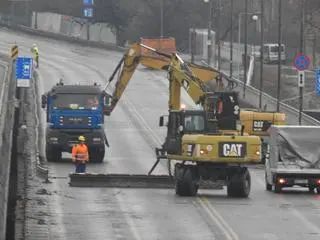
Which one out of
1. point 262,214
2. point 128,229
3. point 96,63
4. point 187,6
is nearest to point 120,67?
point 262,214

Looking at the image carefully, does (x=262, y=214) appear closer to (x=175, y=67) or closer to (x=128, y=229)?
(x=128, y=229)

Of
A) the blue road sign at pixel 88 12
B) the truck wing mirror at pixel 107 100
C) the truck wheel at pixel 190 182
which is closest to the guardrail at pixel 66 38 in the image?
the blue road sign at pixel 88 12

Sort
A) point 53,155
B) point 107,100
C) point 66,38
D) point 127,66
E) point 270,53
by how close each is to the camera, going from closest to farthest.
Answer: point 127,66 → point 107,100 → point 53,155 → point 270,53 → point 66,38

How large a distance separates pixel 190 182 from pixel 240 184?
5.32ft

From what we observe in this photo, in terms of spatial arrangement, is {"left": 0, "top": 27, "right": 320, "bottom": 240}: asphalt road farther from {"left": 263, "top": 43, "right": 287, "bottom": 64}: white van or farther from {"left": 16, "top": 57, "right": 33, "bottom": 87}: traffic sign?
{"left": 263, "top": 43, "right": 287, "bottom": 64}: white van

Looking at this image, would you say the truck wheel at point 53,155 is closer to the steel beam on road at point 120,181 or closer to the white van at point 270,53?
the steel beam on road at point 120,181

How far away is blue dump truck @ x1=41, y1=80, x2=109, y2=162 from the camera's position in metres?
45.9

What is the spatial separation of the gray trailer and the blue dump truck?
8.51 m

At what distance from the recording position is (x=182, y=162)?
119ft

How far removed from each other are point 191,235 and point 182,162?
394 inches

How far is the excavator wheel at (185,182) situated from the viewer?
3512 centimetres

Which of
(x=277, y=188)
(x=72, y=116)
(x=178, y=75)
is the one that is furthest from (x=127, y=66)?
(x=277, y=188)

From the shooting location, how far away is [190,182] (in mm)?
35125

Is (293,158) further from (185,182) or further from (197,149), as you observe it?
A: (185,182)
